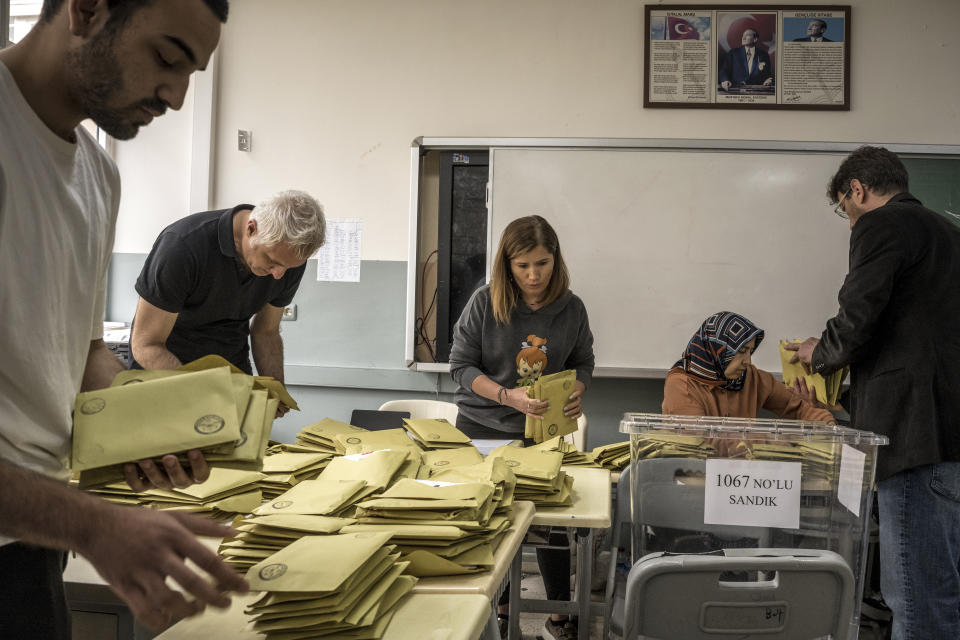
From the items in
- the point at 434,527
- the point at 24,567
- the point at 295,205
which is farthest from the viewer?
the point at 295,205

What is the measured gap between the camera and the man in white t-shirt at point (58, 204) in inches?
36.6

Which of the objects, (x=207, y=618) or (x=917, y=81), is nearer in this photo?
(x=207, y=618)

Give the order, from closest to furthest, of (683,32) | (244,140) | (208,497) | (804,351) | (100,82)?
(100,82) < (208,497) < (804,351) < (683,32) < (244,140)

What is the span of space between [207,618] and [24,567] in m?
0.27

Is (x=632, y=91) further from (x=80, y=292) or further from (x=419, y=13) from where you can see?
(x=80, y=292)

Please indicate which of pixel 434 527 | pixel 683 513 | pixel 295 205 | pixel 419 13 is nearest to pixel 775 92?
pixel 419 13

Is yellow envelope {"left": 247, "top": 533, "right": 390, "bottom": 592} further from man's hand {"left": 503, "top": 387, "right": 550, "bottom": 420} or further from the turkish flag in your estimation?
the turkish flag

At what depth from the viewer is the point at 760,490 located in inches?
56.5

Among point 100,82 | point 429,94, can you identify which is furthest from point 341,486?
point 429,94

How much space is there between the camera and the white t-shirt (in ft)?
3.08

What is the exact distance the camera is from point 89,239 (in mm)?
1089

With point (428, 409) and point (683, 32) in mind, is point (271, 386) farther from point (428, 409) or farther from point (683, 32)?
point (683, 32)

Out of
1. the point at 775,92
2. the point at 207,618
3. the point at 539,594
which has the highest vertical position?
the point at 775,92

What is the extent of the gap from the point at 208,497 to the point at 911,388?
75.2 inches
